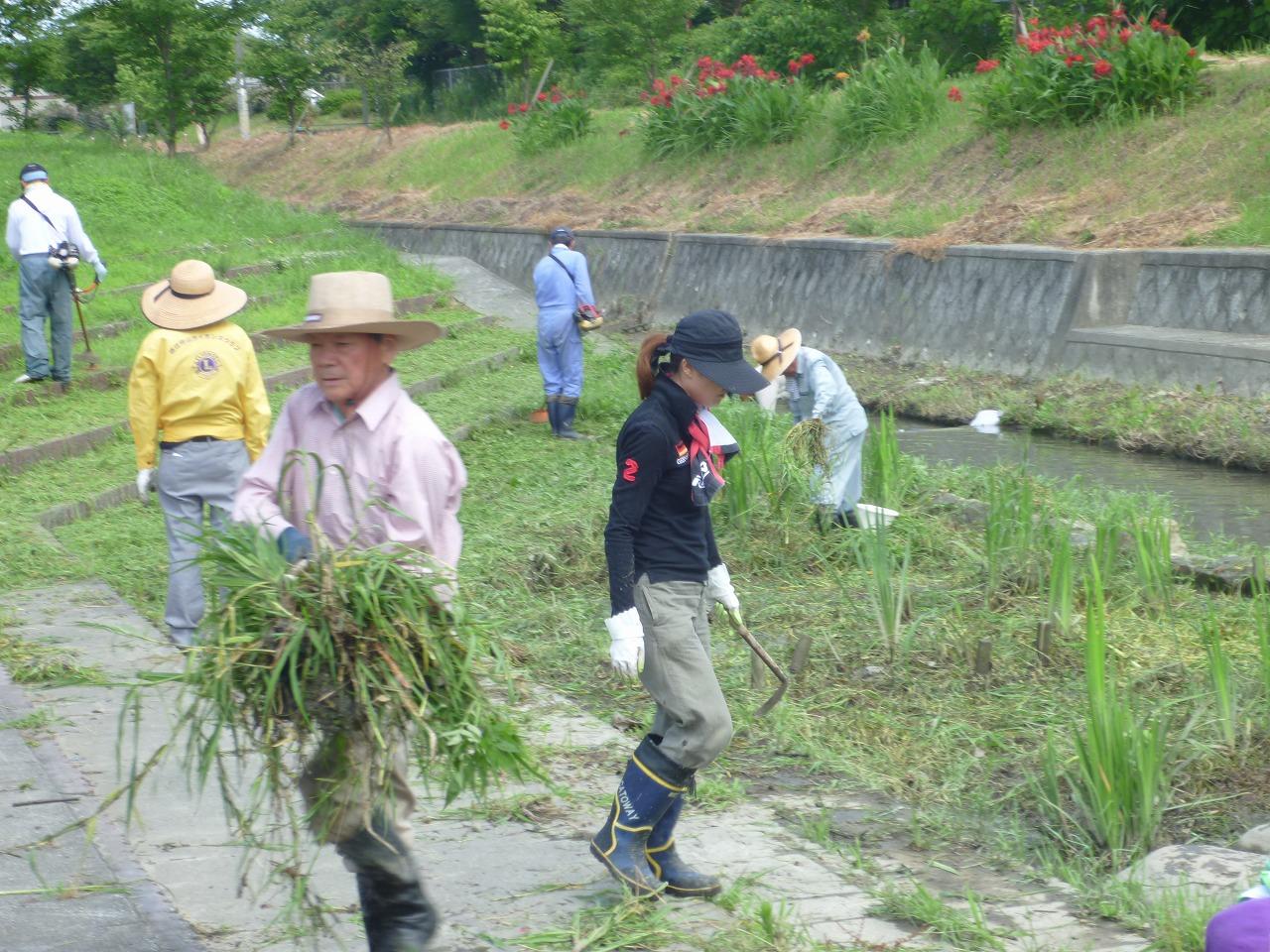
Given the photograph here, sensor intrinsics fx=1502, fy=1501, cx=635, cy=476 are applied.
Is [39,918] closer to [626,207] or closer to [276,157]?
[626,207]

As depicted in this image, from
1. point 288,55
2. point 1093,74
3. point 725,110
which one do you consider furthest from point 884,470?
point 288,55

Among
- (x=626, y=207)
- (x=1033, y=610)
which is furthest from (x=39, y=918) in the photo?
(x=626, y=207)

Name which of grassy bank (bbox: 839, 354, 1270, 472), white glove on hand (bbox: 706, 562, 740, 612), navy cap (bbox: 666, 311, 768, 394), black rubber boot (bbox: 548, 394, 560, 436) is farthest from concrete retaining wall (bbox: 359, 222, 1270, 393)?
navy cap (bbox: 666, 311, 768, 394)

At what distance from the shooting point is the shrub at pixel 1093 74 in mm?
16188

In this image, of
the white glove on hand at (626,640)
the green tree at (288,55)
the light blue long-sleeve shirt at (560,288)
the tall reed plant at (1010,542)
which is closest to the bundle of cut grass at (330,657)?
the white glove on hand at (626,640)

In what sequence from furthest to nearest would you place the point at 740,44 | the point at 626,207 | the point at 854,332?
the point at 740,44 < the point at 626,207 < the point at 854,332

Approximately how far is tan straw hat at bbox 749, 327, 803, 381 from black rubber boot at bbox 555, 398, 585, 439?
11.1 ft

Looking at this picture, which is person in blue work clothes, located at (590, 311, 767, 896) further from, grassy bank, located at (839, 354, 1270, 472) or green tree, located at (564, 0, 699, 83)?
green tree, located at (564, 0, 699, 83)

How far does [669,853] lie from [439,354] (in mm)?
11236

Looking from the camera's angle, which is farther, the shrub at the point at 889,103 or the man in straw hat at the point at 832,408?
the shrub at the point at 889,103

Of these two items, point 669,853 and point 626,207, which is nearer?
point 669,853

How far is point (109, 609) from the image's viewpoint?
278 inches

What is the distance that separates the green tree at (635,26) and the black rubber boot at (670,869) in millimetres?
26169

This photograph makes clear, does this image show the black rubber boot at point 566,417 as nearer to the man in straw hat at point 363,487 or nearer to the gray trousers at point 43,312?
the gray trousers at point 43,312
